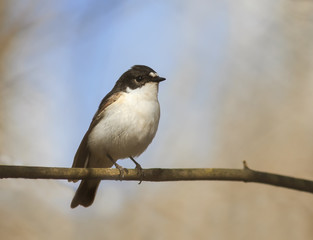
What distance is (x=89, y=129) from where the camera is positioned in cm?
533

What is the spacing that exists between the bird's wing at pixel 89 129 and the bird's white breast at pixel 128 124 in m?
0.06

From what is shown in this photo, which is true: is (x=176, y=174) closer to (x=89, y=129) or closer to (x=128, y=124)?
(x=128, y=124)

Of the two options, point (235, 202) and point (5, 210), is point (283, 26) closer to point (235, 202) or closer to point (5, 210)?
point (235, 202)

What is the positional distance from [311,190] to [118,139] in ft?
7.05

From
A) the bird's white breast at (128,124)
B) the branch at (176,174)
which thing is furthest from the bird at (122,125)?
the branch at (176,174)

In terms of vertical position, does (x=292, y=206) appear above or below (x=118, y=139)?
below

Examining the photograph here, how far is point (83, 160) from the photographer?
5402 millimetres

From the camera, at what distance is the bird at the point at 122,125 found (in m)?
4.89

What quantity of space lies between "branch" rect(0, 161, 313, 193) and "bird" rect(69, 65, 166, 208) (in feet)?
2.91

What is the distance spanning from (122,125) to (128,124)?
2.5 inches

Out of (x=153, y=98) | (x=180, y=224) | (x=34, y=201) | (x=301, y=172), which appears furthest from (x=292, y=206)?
(x=34, y=201)

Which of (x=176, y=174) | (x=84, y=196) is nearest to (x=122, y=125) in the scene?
(x=84, y=196)

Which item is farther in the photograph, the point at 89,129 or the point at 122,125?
the point at 89,129

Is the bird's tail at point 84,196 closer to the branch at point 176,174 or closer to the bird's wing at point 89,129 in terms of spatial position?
the bird's wing at point 89,129
